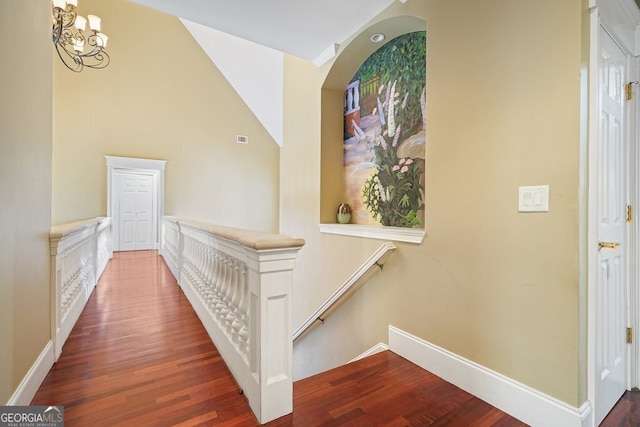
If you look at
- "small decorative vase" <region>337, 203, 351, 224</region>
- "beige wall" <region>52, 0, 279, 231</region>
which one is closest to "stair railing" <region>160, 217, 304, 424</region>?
"small decorative vase" <region>337, 203, 351, 224</region>

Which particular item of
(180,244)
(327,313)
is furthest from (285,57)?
(327,313)

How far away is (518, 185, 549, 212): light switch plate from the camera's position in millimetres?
1382

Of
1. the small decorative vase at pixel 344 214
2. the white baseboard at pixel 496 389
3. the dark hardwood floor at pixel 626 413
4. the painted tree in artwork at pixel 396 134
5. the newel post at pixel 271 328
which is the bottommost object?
the dark hardwood floor at pixel 626 413

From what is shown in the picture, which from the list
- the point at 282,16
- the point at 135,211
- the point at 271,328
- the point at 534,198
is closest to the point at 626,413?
the point at 534,198

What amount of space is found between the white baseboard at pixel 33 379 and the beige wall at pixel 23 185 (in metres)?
0.03

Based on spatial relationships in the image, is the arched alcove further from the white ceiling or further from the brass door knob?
the brass door knob

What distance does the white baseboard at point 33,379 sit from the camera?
1207mm

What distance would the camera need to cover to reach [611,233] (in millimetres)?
1521

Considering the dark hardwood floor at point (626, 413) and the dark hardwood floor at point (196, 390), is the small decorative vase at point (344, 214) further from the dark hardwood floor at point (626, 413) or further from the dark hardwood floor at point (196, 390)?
the dark hardwood floor at point (626, 413)

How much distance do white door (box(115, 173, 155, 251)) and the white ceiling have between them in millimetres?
5154

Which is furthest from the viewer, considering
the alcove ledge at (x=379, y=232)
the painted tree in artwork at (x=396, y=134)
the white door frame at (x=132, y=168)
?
the white door frame at (x=132, y=168)

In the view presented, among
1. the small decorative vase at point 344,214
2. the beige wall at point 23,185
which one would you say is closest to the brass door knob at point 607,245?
the small decorative vase at point 344,214

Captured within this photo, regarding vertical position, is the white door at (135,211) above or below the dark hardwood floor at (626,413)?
above

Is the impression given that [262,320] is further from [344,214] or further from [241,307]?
[344,214]
